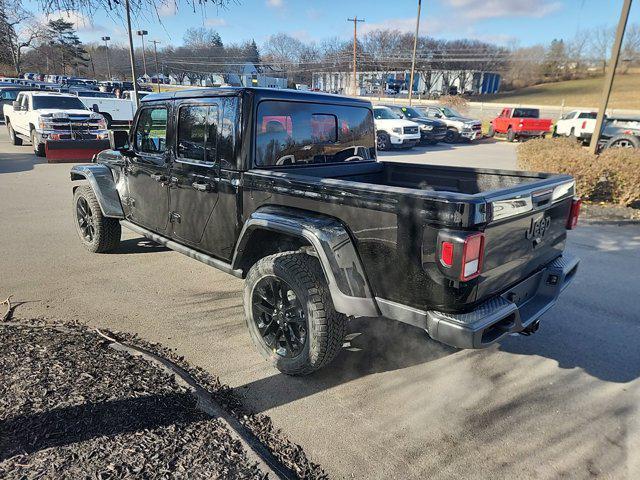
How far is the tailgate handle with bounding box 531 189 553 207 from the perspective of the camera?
270 cm

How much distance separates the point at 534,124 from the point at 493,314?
77.9 feet

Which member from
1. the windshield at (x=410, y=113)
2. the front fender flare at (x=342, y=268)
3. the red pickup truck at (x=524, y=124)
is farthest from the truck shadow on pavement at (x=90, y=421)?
the red pickup truck at (x=524, y=124)

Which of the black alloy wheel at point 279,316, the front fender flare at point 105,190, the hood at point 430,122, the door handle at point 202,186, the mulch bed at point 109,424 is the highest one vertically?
the hood at point 430,122

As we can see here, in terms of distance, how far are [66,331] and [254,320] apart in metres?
1.53

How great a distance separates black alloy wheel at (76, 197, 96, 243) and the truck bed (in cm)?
321

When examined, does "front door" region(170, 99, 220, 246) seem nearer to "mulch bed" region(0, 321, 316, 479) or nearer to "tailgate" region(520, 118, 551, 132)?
"mulch bed" region(0, 321, 316, 479)

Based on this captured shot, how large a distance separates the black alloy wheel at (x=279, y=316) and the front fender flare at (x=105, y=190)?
255 cm

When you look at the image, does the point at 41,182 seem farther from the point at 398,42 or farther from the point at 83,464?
the point at 398,42

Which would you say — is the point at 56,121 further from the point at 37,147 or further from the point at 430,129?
the point at 430,129

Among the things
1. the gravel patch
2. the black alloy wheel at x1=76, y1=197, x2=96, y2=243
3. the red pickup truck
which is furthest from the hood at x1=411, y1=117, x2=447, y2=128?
the gravel patch

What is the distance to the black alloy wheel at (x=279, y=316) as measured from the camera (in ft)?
10.0

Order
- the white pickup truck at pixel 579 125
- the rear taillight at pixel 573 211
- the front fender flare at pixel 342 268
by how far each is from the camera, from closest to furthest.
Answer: the front fender flare at pixel 342 268 → the rear taillight at pixel 573 211 → the white pickup truck at pixel 579 125

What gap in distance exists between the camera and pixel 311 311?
2842 millimetres

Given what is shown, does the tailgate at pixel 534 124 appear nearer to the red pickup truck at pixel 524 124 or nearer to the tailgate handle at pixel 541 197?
the red pickup truck at pixel 524 124
